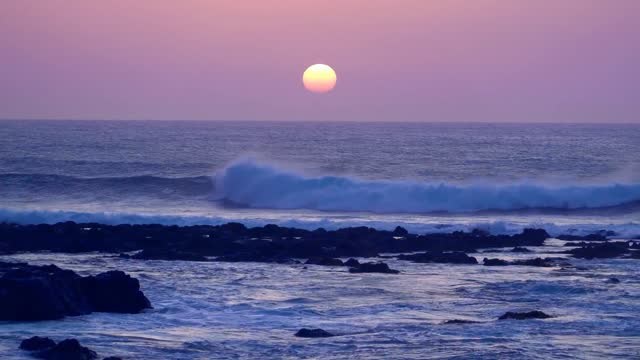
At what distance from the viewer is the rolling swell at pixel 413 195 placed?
50969mm

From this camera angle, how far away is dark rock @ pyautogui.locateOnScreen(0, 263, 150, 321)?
760 inches

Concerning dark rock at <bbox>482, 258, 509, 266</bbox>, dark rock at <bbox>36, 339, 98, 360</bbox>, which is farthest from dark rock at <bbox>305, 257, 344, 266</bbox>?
dark rock at <bbox>36, 339, 98, 360</bbox>

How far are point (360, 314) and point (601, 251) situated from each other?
37.9ft

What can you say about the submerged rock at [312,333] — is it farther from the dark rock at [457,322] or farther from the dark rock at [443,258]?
the dark rock at [443,258]

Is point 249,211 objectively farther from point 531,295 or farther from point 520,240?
point 531,295

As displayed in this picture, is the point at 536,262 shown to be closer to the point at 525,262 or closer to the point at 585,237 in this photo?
the point at 525,262

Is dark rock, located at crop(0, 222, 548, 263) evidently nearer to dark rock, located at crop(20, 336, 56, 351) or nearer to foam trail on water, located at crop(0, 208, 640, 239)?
foam trail on water, located at crop(0, 208, 640, 239)

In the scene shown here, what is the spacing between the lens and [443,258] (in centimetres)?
2878

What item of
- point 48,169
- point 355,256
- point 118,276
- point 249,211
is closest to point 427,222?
point 249,211

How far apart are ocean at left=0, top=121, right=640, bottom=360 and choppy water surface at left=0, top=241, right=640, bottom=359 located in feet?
0.15

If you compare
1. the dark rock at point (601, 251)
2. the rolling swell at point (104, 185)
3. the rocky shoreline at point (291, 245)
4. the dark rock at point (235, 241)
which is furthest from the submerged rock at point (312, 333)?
the rolling swell at point (104, 185)

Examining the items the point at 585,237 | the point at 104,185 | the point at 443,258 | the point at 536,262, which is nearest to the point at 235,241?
the point at 443,258

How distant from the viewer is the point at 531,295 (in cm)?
2289

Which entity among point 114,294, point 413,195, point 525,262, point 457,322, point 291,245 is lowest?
point 457,322
